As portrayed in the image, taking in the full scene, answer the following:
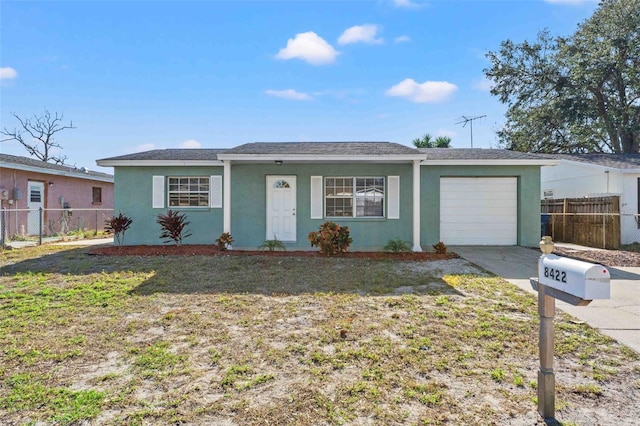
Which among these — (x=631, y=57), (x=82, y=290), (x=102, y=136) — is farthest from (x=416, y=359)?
(x=102, y=136)

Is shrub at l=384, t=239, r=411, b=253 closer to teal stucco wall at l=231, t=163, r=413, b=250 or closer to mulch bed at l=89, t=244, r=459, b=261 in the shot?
mulch bed at l=89, t=244, r=459, b=261

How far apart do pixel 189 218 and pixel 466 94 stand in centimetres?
1581

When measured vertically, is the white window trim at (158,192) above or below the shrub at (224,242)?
above

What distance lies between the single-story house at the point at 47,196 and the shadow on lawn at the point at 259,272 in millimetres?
5681

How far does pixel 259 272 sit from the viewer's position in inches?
283

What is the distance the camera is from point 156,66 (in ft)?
44.7

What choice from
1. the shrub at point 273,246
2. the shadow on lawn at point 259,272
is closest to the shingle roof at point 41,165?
the shadow on lawn at point 259,272

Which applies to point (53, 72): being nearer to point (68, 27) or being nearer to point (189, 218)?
point (68, 27)

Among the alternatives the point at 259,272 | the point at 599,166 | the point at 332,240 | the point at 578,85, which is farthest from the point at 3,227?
the point at 578,85

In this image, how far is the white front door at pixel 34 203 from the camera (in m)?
14.7

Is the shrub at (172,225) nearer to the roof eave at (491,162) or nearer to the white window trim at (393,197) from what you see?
the white window trim at (393,197)

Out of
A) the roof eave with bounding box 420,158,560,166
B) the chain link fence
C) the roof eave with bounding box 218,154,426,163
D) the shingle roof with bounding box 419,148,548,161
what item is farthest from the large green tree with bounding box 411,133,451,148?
the chain link fence

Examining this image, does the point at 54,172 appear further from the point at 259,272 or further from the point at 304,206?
the point at 259,272

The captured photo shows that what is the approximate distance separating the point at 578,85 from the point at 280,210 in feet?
63.4
